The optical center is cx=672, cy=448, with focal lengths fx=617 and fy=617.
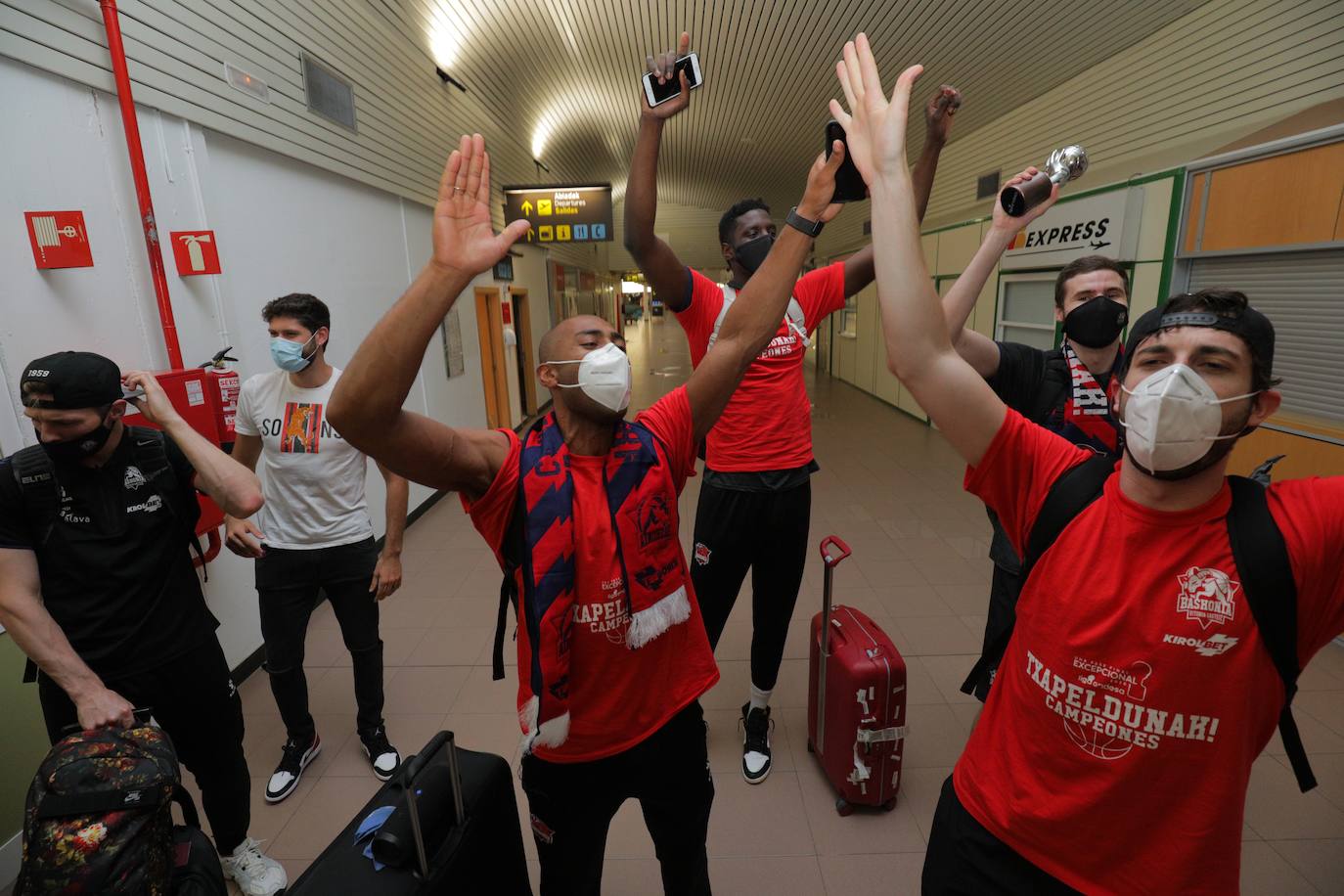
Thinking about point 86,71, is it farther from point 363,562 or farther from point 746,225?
point 746,225

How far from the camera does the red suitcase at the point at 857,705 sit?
2.24 meters

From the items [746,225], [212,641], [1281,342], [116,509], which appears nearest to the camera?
[116,509]

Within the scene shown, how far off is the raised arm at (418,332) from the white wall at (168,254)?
2.43 m

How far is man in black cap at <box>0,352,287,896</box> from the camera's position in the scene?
1665 millimetres

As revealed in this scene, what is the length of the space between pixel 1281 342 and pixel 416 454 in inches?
202

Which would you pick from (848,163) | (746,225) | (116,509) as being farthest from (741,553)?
(116,509)

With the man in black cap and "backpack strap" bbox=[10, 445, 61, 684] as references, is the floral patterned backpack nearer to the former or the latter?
the man in black cap

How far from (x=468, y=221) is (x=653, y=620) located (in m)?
0.88

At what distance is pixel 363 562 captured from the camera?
2.67 m

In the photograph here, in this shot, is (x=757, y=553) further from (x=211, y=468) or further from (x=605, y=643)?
(x=211, y=468)

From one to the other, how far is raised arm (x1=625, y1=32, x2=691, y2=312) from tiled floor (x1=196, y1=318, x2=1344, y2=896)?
6.78 ft

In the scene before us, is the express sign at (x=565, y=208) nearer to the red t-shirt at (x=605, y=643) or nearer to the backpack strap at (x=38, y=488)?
the backpack strap at (x=38, y=488)

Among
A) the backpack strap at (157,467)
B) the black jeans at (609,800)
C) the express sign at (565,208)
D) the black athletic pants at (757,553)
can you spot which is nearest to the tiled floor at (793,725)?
the black athletic pants at (757,553)

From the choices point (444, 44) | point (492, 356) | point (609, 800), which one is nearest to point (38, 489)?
point (609, 800)
